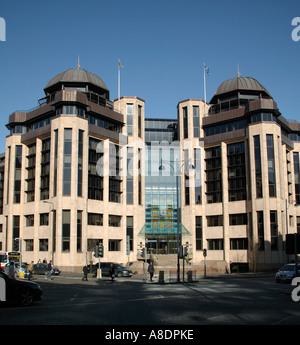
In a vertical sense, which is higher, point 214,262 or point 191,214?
point 191,214

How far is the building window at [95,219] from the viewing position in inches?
2389

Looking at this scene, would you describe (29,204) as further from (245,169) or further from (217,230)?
(245,169)

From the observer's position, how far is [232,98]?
6962cm

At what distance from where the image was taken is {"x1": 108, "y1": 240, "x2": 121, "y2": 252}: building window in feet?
208

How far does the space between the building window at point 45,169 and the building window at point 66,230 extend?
630 cm

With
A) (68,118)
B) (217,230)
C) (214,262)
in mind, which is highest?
(68,118)

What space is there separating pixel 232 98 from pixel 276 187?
61.6ft

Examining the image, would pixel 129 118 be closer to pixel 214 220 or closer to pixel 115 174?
pixel 115 174

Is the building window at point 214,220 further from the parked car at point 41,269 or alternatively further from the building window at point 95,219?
the parked car at point 41,269

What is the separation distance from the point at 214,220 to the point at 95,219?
19.3m

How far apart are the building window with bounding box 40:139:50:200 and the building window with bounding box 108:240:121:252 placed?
1211 cm

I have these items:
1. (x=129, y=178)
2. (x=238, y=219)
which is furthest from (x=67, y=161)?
(x=238, y=219)
